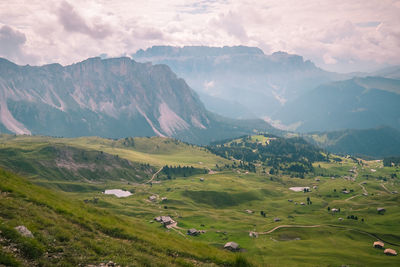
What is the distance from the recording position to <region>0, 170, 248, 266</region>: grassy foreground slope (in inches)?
1086

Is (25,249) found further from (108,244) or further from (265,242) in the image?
(265,242)

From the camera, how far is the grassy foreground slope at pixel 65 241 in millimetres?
27578

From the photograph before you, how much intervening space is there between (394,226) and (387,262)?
82.4m

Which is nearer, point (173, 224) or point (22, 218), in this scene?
point (22, 218)

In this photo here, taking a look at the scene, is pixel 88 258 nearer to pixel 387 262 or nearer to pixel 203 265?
pixel 203 265

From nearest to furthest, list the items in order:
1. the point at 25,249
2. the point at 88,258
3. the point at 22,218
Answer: the point at 25,249
the point at 88,258
the point at 22,218

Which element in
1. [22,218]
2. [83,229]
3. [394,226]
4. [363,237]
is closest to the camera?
[22,218]

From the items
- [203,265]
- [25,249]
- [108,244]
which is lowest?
[203,265]

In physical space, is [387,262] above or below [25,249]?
below

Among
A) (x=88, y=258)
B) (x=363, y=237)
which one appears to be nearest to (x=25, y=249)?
(x=88, y=258)

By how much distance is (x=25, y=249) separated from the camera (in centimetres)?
2711

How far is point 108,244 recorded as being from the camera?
37.1 meters

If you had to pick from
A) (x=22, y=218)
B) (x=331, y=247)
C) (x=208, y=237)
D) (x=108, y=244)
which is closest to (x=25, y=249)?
(x=22, y=218)

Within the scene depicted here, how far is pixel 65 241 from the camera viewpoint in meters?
33.4
